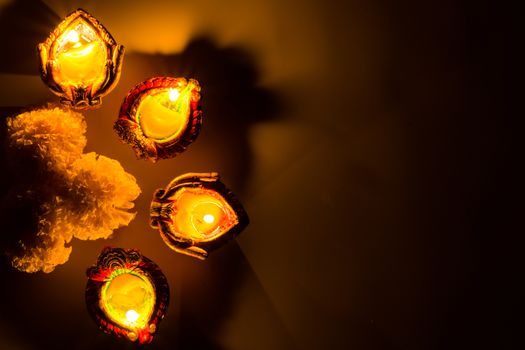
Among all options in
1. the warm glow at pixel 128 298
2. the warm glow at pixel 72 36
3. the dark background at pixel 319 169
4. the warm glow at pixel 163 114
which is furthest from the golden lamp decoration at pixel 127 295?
the warm glow at pixel 72 36

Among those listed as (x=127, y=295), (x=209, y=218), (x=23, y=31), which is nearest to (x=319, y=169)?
(x=209, y=218)

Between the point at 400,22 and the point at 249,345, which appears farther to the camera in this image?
→ the point at 249,345

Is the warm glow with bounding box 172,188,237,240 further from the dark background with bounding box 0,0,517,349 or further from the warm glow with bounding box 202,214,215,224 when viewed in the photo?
the dark background with bounding box 0,0,517,349

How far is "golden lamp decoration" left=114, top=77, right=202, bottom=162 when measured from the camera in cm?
82

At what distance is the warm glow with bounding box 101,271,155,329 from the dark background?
4.3 inches

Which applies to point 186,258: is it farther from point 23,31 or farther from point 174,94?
point 23,31

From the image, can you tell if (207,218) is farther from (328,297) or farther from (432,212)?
(432,212)

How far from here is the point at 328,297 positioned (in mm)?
980

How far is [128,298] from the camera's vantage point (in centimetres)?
88

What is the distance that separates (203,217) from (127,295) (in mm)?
214

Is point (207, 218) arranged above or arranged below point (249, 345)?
above

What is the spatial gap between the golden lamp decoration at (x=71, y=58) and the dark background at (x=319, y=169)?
0.36ft

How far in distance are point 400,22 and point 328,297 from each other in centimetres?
59

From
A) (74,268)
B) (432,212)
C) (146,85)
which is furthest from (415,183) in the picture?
(74,268)
